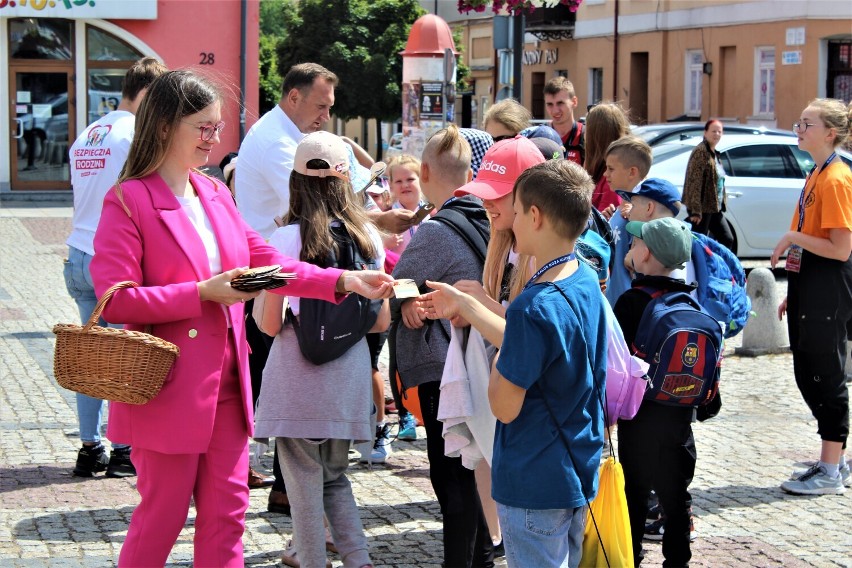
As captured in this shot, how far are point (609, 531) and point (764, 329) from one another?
7.25m

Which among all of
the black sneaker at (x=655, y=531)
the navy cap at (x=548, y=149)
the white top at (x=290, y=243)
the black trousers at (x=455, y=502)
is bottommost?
the black sneaker at (x=655, y=531)

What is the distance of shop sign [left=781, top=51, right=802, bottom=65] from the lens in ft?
91.1

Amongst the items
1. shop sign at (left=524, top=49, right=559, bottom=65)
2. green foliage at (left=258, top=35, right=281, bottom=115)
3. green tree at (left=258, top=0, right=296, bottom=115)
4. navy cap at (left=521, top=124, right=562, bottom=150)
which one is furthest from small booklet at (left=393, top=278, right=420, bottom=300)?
green foliage at (left=258, top=35, right=281, bottom=115)

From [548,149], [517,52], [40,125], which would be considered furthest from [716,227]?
[40,125]

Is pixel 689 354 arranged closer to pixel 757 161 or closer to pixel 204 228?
pixel 204 228

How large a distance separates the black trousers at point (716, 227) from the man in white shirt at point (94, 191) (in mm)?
9516

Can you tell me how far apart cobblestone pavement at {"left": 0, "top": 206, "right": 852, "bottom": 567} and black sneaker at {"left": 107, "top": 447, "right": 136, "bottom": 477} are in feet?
0.20

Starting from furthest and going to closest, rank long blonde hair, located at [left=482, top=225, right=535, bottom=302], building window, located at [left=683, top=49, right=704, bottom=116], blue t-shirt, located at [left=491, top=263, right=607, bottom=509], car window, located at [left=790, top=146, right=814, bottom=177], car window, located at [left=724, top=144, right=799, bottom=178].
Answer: building window, located at [left=683, top=49, right=704, bottom=116] < car window, located at [left=790, top=146, right=814, bottom=177] < car window, located at [left=724, top=144, right=799, bottom=178] < long blonde hair, located at [left=482, top=225, right=535, bottom=302] < blue t-shirt, located at [left=491, top=263, right=607, bottom=509]

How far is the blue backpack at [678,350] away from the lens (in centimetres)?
475

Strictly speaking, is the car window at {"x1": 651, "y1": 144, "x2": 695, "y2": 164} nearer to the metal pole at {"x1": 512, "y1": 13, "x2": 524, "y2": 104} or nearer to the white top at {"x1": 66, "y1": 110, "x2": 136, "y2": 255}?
the metal pole at {"x1": 512, "y1": 13, "x2": 524, "y2": 104}

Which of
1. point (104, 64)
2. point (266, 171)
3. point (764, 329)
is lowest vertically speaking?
point (764, 329)

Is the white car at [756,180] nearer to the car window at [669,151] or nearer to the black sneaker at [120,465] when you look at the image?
the car window at [669,151]

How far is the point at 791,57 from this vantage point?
2809 centimetres

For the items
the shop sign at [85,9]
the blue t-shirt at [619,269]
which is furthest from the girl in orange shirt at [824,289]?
the shop sign at [85,9]
